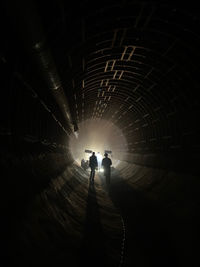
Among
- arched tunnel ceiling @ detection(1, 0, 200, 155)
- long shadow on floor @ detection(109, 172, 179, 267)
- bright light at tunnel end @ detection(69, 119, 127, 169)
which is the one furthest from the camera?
bright light at tunnel end @ detection(69, 119, 127, 169)

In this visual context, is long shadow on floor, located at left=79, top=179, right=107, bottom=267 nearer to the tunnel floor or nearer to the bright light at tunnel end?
the tunnel floor

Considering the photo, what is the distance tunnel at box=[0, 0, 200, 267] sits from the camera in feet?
11.7

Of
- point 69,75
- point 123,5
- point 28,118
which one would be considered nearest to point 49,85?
point 28,118

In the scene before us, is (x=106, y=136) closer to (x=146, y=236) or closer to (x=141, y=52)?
(x=141, y=52)

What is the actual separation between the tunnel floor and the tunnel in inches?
0.9

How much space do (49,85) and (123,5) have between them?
3.21m

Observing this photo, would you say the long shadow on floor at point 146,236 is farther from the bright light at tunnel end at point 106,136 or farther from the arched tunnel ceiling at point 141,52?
the bright light at tunnel end at point 106,136

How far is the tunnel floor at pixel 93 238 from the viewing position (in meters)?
3.19

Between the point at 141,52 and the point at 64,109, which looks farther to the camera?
the point at 64,109

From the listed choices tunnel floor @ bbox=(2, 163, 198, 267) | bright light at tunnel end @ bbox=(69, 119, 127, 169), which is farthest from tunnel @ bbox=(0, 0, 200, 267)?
bright light at tunnel end @ bbox=(69, 119, 127, 169)

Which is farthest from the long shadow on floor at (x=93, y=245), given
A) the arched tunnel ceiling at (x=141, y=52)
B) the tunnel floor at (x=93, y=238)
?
the arched tunnel ceiling at (x=141, y=52)

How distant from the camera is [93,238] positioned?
477 cm

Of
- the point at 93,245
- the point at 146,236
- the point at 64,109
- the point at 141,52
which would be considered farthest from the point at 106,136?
the point at 93,245

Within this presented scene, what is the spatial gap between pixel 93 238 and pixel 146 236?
1620 millimetres
